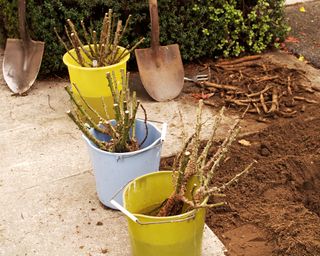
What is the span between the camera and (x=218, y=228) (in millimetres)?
2896

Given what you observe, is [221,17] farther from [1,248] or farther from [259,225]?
[1,248]

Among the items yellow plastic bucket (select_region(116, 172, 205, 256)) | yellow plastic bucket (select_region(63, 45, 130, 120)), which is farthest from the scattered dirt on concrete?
yellow plastic bucket (select_region(63, 45, 130, 120))

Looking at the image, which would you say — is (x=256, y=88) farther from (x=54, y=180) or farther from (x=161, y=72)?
(x=54, y=180)

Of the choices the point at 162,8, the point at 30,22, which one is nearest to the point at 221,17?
the point at 162,8

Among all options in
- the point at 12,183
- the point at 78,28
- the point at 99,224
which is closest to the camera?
the point at 99,224

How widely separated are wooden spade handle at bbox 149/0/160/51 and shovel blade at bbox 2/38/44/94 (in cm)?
95

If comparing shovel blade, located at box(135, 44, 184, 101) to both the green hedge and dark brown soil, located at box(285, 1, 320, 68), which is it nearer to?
the green hedge

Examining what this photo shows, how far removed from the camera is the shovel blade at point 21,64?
440 cm

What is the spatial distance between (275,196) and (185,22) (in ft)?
6.83

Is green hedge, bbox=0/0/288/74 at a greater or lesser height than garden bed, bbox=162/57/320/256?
greater

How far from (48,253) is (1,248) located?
269 mm

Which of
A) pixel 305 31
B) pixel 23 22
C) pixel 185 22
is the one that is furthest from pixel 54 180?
pixel 305 31

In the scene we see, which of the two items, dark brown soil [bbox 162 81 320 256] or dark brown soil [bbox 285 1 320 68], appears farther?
dark brown soil [bbox 285 1 320 68]

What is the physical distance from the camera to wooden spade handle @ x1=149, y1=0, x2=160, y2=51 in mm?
4090
